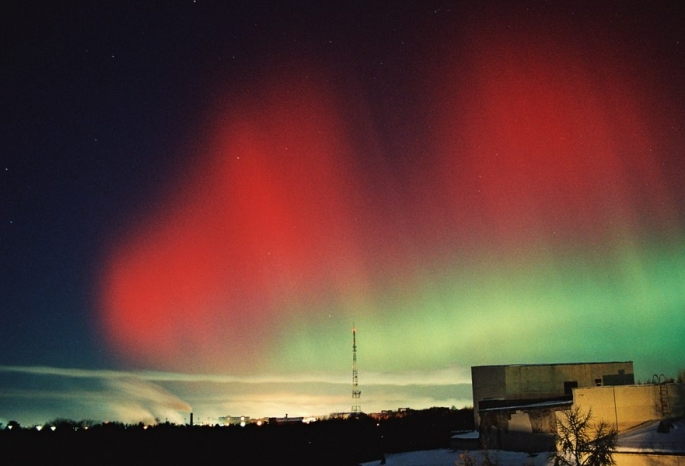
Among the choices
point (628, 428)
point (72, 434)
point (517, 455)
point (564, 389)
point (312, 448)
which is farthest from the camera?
point (312, 448)

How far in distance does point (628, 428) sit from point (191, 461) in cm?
4912

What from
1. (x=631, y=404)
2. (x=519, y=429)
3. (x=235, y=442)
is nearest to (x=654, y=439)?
(x=631, y=404)

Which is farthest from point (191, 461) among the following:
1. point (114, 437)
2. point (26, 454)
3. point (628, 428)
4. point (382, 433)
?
point (628, 428)

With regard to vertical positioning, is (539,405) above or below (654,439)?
above

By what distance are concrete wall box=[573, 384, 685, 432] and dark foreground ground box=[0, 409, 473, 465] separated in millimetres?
42344

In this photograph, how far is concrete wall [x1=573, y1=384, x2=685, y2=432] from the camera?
35156mm

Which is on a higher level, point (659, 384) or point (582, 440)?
point (659, 384)

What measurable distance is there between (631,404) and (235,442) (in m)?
53.5

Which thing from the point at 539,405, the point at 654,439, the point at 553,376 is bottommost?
the point at 654,439

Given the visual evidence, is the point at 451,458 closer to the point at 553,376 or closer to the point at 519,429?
the point at 553,376

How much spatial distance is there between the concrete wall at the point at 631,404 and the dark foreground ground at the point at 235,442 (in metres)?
42.3

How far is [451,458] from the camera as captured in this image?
55.9 m

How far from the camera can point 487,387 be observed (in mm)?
56906

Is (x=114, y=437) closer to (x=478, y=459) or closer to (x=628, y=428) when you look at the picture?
(x=478, y=459)
